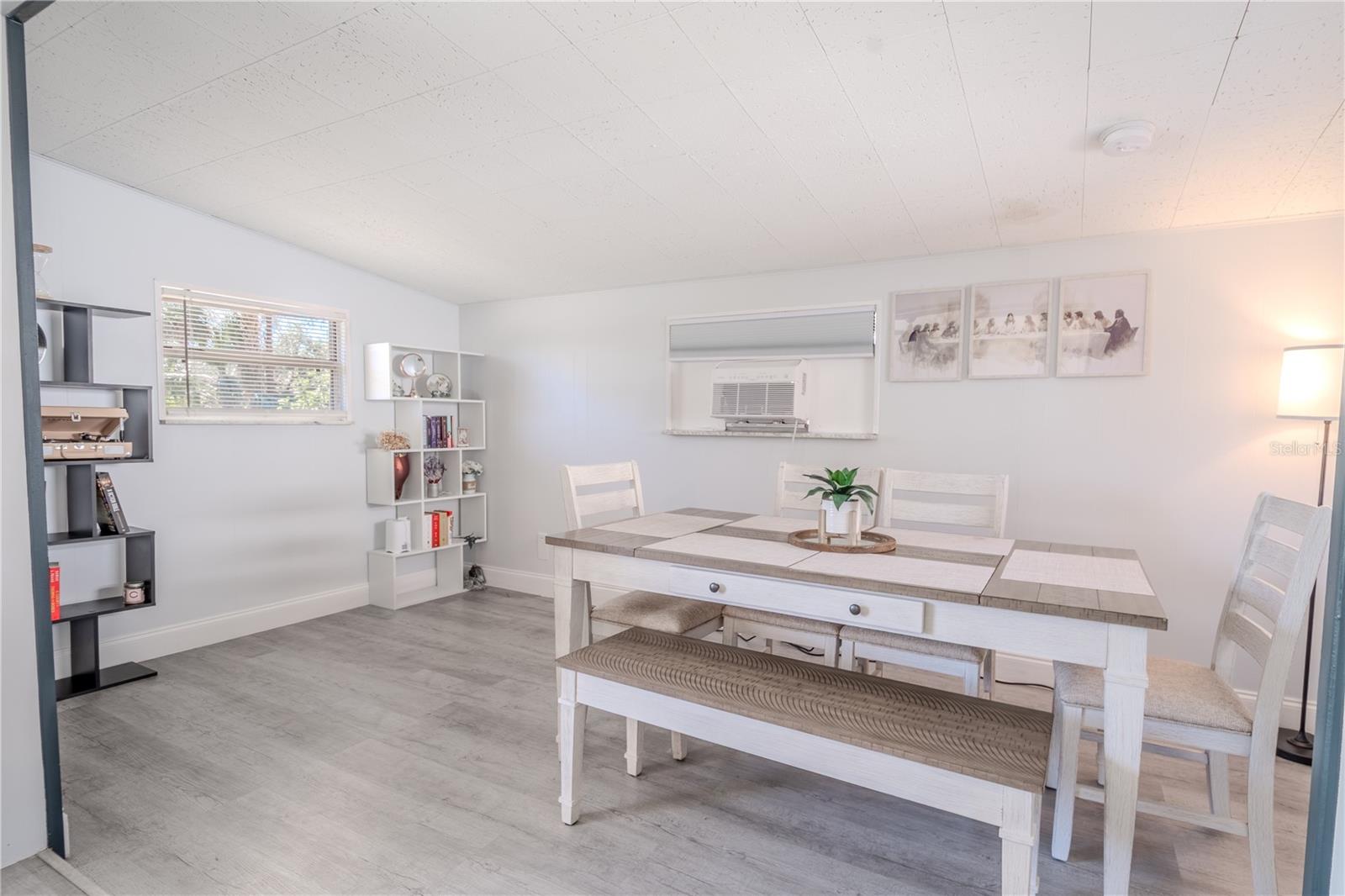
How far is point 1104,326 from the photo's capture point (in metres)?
2.90

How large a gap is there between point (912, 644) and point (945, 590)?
68cm

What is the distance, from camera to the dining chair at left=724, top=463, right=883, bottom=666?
232 cm

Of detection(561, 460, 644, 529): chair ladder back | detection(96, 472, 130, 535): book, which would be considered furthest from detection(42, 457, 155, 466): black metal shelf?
detection(561, 460, 644, 529): chair ladder back

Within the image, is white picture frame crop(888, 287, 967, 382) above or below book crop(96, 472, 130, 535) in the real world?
above

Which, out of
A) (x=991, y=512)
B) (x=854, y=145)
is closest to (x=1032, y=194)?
(x=854, y=145)

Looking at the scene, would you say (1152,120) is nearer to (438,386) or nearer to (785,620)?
(785,620)

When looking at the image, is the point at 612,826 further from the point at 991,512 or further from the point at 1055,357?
the point at 1055,357

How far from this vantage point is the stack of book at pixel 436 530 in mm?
4344

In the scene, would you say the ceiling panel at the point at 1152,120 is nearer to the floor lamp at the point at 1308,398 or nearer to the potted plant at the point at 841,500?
the floor lamp at the point at 1308,398

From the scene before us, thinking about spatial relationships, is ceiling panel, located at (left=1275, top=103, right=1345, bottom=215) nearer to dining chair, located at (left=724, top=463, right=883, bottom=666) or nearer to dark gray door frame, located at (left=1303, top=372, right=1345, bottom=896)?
dark gray door frame, located at (left=1303, top=372, right=1345, bottom=896)

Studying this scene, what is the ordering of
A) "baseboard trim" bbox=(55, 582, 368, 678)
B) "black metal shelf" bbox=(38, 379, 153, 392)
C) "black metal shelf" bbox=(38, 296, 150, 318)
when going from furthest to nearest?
"baseboard trim" bbox=(55, 582, 368, 678), "black metal shelf" bbox=(38, 379, 153, 392), "black metal shelf" bbox=(38, 296, 150, 318)

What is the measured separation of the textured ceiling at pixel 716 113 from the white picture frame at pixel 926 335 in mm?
247

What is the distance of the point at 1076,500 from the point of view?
2.98 meters

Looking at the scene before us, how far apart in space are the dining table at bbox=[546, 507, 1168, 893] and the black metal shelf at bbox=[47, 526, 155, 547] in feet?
7.31
